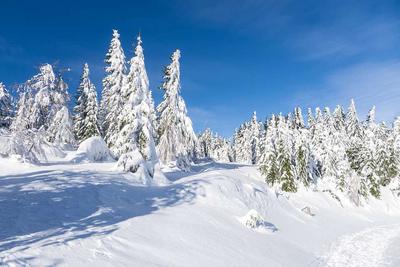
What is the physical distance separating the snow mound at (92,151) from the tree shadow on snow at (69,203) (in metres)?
10.2

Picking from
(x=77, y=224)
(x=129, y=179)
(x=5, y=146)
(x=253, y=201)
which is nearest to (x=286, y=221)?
(x=253, y=201)

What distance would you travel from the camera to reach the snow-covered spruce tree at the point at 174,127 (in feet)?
132

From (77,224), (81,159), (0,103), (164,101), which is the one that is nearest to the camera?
(77,224)

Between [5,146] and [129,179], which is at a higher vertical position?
[5,146]

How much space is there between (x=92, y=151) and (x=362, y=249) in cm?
2179

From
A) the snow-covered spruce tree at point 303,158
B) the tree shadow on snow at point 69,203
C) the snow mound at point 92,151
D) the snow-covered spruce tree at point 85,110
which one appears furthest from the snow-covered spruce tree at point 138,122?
the snow-covered spruce tree at point 303,158

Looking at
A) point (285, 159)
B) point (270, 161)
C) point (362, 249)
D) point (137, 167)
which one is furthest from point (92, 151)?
point (362, 249)

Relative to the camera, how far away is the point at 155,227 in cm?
1464

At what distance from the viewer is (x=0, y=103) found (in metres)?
19.9

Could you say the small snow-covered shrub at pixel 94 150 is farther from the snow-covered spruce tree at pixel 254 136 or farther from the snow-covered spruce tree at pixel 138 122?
the snow-covered spruce tree at pixel 254 136

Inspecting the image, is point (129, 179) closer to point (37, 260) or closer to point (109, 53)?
point (37, 260)

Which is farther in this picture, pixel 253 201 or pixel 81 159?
pixel 81 159

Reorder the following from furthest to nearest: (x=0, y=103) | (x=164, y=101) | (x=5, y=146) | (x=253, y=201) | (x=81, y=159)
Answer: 1. (x=164, y=101)
2. (x=81, y=159)
3. (x=253, y=201)
4. (x=5, y=146)
5. (x=0, y=103)

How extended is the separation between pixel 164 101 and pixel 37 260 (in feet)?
109
